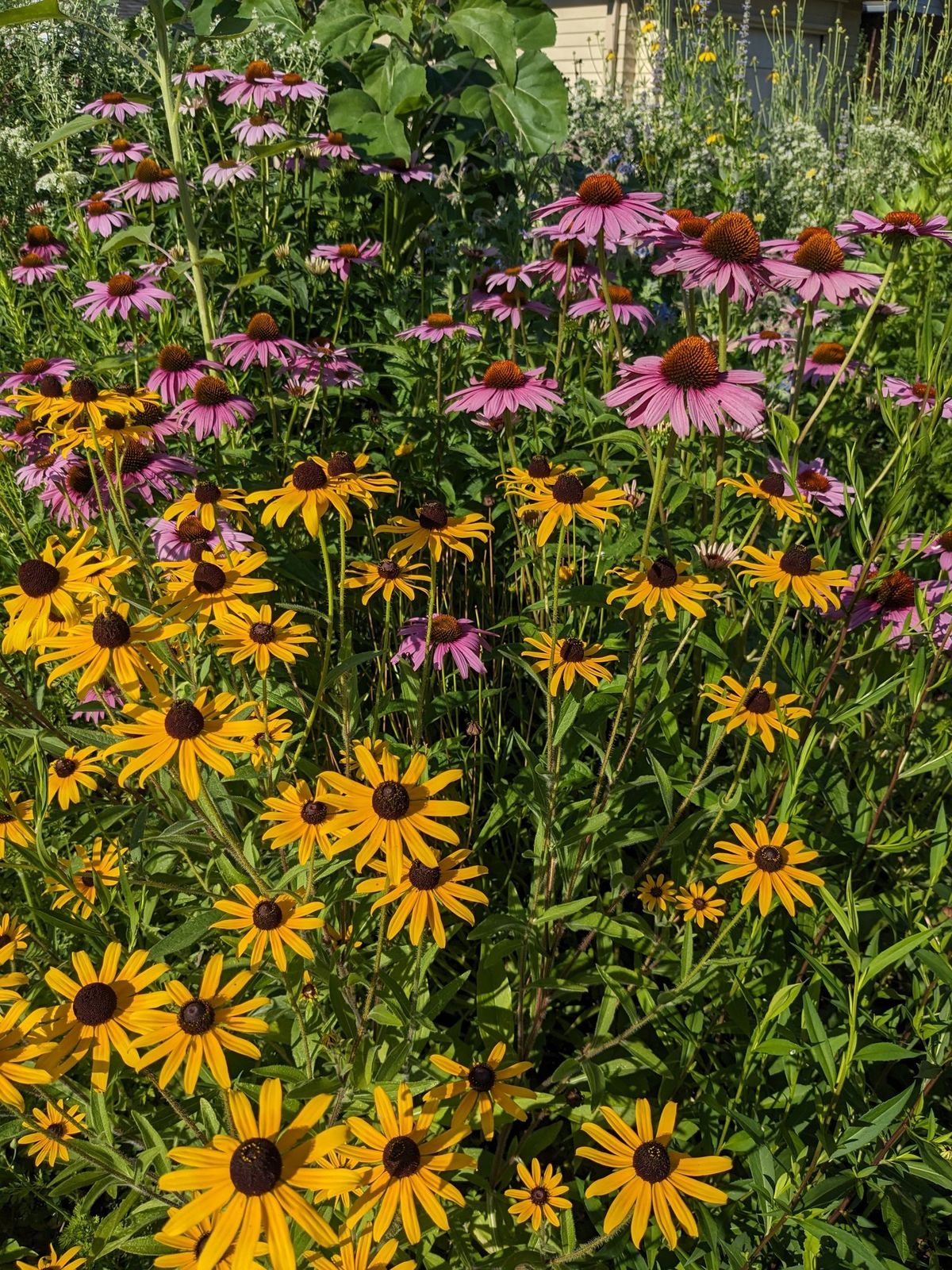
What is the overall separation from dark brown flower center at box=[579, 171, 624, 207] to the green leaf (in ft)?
6.67

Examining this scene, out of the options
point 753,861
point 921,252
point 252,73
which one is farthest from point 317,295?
point 753,861

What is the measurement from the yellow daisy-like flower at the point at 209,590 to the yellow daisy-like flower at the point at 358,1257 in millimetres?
859

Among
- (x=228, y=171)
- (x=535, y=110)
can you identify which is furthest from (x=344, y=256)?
(x=535, y=110)

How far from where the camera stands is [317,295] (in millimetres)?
3350

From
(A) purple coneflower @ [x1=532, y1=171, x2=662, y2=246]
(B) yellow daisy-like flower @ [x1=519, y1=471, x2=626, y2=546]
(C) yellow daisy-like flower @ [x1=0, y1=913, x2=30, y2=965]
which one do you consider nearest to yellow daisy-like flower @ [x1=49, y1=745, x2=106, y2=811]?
(C) yellow daisy-like flower @ [x1=0, y1=913, x2=30, y2=965]

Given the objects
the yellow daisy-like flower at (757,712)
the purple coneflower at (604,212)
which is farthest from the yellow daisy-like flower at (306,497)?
the purple coneflower at (604,212)

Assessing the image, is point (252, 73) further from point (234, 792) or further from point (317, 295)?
point (234, 792)

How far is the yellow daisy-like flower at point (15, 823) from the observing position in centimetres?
142

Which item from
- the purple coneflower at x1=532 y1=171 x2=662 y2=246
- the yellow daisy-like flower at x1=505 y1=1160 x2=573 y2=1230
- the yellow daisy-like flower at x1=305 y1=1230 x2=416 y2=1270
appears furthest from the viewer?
the purple coneflower at x1=532 y1=171 x2=662 y2=246

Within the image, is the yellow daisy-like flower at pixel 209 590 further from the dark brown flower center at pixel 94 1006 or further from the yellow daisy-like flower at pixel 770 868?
the yellow daisy-like flower at pixel 770 868

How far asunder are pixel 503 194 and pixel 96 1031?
13.3 feet

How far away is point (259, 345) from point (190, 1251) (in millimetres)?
2006

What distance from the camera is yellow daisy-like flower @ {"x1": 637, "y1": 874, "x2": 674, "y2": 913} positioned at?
1738 millimetres

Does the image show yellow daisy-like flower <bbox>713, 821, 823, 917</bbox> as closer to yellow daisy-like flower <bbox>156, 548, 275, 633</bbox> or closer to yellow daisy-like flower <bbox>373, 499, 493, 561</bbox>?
yellow daisy-like flower <bbox>373, 499, 493, 561</bbox>
